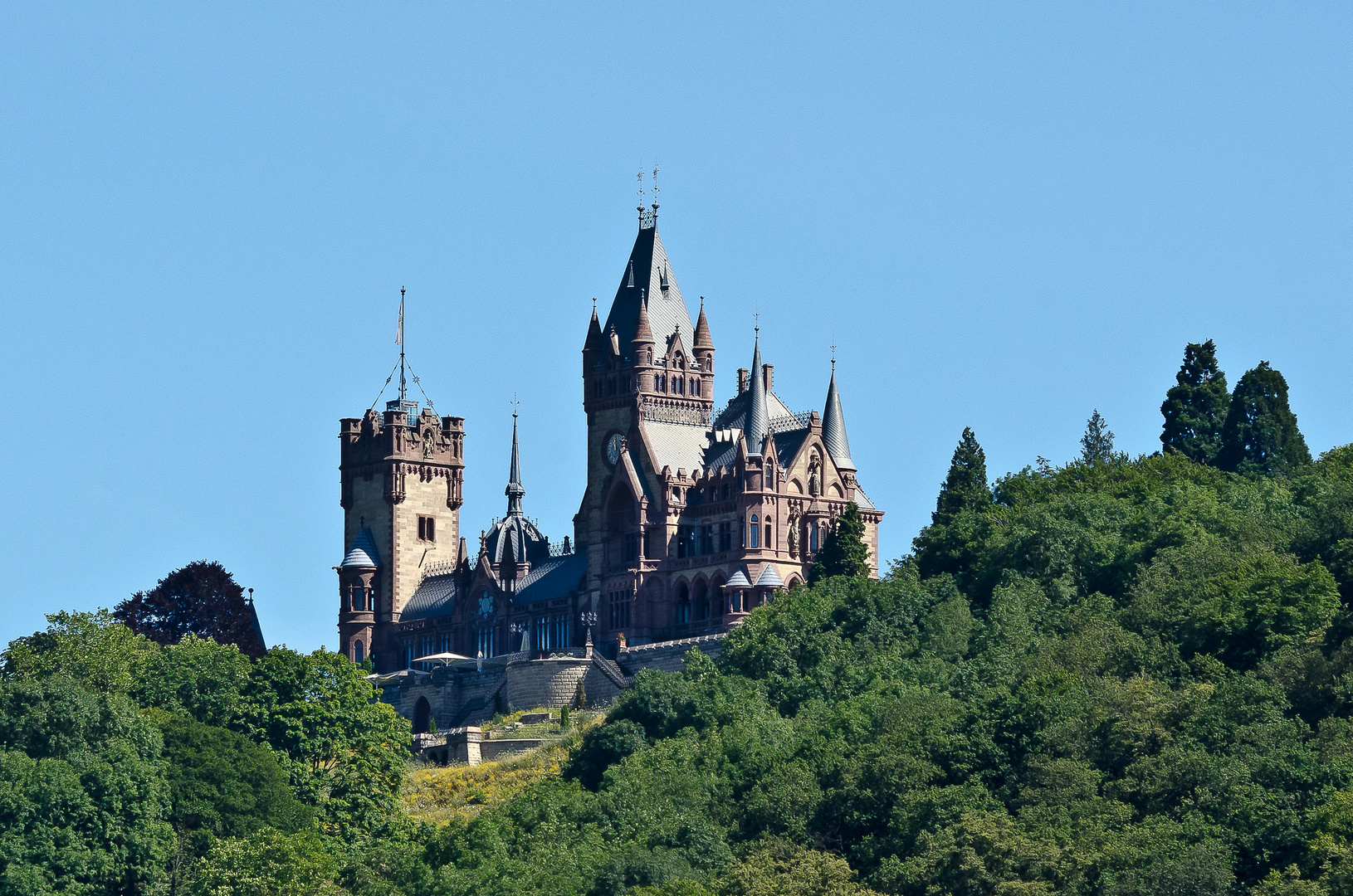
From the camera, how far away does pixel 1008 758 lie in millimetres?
116938

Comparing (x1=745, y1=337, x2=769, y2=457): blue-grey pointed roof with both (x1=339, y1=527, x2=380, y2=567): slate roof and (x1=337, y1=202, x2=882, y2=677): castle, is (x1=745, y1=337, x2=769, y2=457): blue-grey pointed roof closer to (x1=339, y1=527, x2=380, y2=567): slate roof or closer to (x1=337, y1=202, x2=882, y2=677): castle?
(x1=337, y1=202, x2=882, y2=677): castle

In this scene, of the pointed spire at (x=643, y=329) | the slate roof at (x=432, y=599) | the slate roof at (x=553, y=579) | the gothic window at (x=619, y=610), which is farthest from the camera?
the slate roof at (x=432, y=599)

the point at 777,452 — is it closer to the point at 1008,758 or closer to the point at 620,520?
the point at 620,520

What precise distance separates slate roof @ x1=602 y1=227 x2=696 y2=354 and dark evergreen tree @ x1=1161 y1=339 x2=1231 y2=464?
23.8 m

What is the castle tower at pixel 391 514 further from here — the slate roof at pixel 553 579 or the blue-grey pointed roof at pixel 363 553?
the slate roof at pixel 553 579

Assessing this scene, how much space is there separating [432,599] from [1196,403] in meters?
40.5

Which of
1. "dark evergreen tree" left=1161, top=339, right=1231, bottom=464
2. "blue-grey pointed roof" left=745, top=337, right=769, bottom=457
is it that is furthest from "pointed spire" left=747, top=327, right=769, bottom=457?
"dark evergreen tree" left=1161, top=339, right=1231, bottom=464

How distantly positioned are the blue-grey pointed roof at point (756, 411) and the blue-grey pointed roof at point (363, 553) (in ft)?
82.3

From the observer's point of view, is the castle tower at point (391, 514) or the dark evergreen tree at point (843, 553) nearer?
the dark evergreen tree at point (843, 553)

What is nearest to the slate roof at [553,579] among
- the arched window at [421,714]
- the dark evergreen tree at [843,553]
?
the arched window at [421,714]

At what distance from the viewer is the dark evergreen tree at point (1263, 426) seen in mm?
157000

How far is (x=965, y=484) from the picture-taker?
158 meters

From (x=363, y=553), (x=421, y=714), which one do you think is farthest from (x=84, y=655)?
(x=363, y=553)

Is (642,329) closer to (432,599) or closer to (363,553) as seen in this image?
(432,599)
